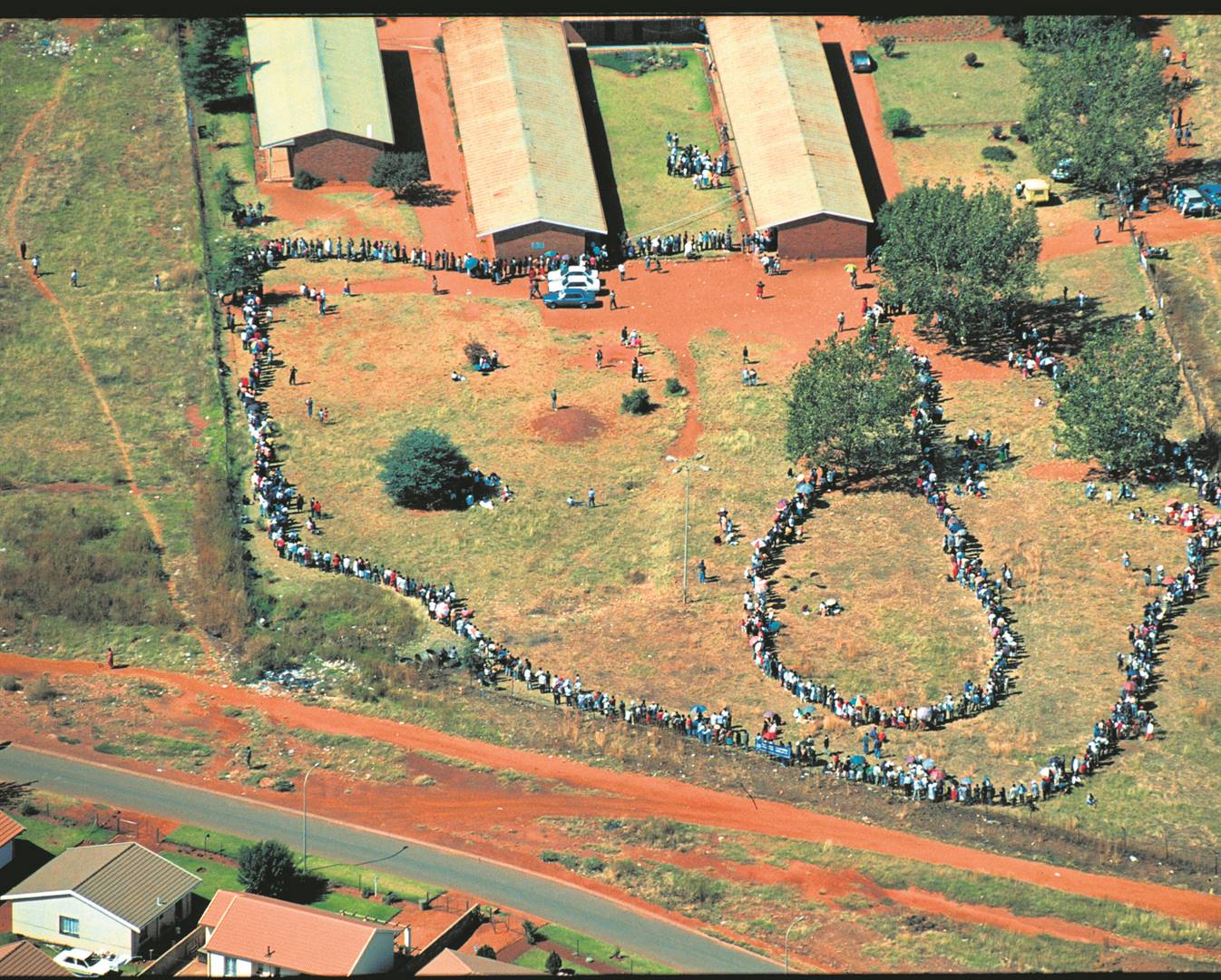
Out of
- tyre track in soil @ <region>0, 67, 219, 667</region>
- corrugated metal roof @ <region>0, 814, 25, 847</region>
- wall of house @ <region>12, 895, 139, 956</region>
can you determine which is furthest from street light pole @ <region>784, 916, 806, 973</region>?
tyre track in soil @ <region>0, 67, 219, 667</region>

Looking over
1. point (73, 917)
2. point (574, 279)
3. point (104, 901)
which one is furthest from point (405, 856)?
point (574, 279)

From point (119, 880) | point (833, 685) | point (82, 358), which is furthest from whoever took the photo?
point (82, 358)

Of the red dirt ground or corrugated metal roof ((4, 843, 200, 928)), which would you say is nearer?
corrugated metal roof ((4, 843, 200, 928))

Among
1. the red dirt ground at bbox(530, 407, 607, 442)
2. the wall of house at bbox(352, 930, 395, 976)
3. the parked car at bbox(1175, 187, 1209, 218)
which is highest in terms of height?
the parked car at bbox(1175, 187, 1209, 218)

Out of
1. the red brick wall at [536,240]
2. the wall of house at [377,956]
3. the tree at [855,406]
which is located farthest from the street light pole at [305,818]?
the red brick wall at [536,240]

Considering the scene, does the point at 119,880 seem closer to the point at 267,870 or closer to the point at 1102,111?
the point at 267,870

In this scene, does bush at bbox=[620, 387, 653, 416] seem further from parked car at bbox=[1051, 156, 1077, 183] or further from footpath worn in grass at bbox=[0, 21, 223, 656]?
parked car at bbox=[1051, 156, 1077, 183]

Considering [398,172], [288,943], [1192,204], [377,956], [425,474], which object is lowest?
[377,956]

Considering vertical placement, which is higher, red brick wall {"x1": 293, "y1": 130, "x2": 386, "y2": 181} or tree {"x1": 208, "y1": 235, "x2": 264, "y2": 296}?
red brick wall {"x1": 293, "y1": 130, "x2": 386, "y2": 181}
